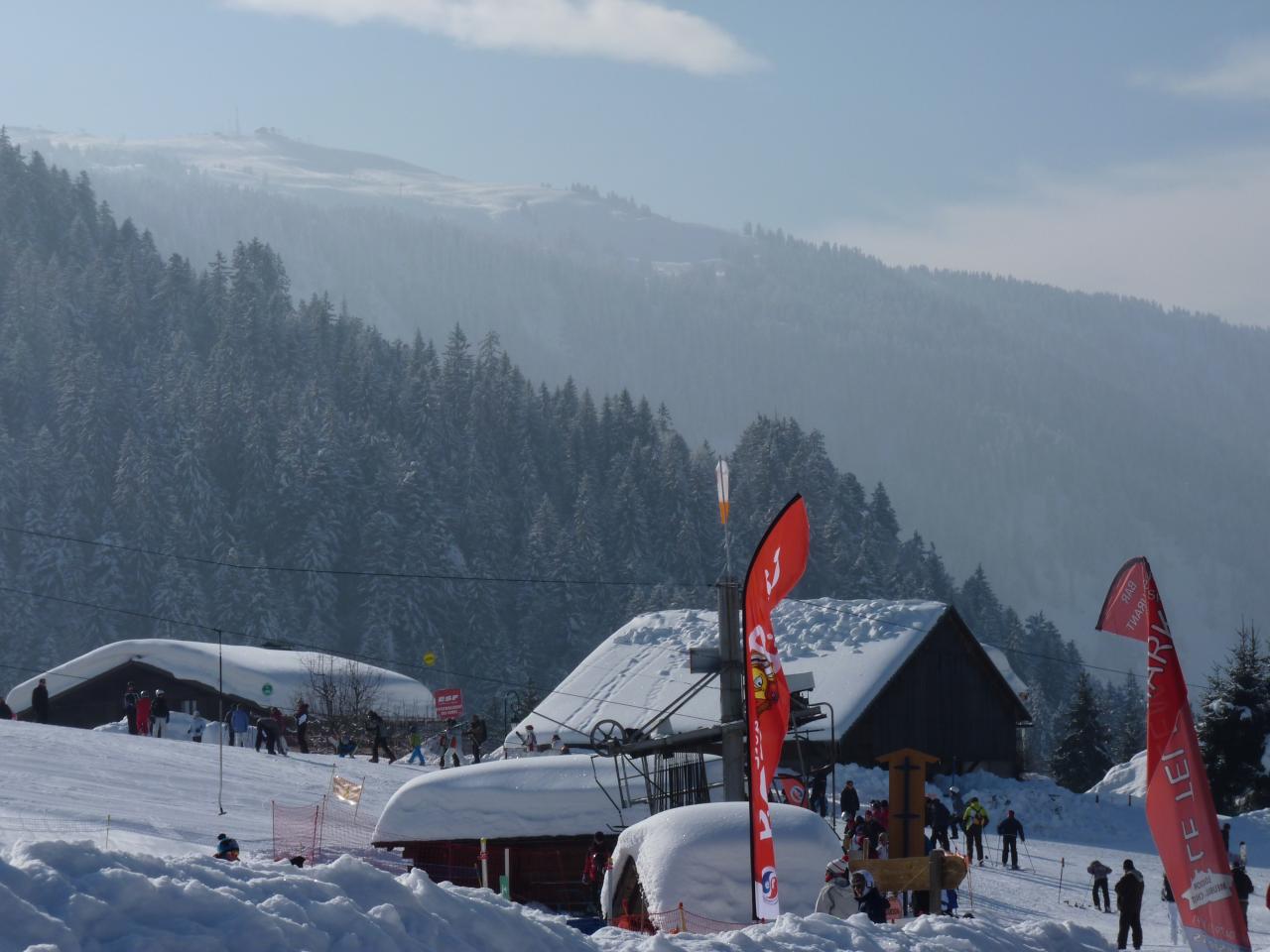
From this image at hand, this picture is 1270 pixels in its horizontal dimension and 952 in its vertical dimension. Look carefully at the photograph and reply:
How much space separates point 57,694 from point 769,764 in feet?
156

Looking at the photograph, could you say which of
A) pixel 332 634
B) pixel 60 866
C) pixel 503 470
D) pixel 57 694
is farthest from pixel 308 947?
pixel 503 470

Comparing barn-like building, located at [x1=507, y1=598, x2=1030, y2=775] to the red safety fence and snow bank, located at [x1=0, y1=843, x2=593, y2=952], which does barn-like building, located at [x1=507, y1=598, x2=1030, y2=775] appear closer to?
the red safety fence

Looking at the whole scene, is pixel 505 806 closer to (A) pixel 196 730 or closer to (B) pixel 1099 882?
(B) pixel 1099 882

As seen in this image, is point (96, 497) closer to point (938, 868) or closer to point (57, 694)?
point (57, 694)

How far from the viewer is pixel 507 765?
25141mm

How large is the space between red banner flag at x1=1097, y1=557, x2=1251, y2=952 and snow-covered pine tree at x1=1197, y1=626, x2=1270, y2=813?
29.4 m

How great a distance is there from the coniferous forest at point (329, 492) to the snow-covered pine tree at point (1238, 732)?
5478 centimetres

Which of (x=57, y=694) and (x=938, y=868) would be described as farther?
(x=57, y=694)

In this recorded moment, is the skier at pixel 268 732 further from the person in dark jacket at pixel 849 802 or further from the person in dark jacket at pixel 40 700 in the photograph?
the person in dark jacket at pixel 849 802

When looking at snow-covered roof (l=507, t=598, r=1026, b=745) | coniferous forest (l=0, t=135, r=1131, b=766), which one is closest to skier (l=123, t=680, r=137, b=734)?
snow-covered roof (l=507, t=598, r=1026, b=745)

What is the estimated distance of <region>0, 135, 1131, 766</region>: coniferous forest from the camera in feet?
324

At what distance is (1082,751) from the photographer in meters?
63.8

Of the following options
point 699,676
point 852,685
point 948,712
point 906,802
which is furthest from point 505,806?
point 948,712

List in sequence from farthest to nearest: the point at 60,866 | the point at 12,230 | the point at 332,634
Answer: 1. the point at 12,230
2. the point at 332,634
3. the point at 60,866
